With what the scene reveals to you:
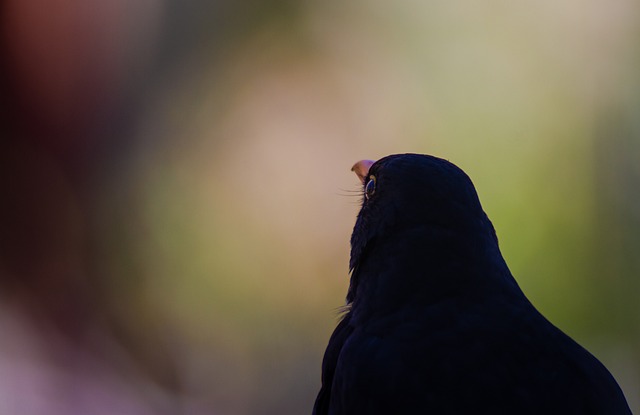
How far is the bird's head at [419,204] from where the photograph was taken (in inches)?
88.7

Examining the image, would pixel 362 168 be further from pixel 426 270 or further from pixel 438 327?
pixel 438 327

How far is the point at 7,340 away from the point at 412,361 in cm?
271

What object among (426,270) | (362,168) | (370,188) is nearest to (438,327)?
(426,270)

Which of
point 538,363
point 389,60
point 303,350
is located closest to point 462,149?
point 389,60

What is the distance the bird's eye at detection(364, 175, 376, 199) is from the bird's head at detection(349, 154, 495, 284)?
0.02m

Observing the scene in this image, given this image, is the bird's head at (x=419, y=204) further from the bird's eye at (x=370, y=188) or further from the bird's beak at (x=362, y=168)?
the bird's beak at (x=362, y=168)

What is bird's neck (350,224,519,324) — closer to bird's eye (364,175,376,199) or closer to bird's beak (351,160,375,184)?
bird's eye (364,175,376,199)

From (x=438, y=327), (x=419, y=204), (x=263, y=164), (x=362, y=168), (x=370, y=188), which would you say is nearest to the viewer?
(x=438, y=327)

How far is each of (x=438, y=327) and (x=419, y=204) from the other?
420mm

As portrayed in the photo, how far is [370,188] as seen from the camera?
8.15 ft

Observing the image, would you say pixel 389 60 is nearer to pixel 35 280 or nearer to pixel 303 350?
pixel 303 350

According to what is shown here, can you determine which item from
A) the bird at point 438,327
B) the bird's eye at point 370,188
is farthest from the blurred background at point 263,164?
the bird at point 438,327

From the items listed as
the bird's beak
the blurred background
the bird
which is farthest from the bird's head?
the blurred background

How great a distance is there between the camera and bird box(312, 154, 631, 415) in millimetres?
1808
